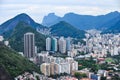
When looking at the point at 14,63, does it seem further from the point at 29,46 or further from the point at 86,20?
the point at 86,20

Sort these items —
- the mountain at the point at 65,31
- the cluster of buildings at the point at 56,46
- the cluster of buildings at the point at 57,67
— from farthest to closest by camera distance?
the mountain at the point at 65,31 → the cluster of buildings at the point at 56,46 → the cluster of buildings at the point at 57,67

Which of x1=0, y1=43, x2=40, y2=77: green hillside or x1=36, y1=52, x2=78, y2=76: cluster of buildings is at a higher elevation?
x1=0, y1=43, x2=40, y2=77: green hillside

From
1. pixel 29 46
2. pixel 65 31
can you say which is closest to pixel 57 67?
pixel 29 46

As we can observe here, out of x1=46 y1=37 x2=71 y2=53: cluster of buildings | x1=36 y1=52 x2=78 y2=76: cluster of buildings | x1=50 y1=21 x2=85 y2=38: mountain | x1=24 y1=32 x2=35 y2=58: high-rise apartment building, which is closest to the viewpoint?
x1=36 y1=52 x2=78 y2=76: cluster of buildings

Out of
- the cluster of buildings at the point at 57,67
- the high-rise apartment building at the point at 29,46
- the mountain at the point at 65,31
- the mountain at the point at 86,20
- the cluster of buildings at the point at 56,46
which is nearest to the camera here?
the cluster of buildings at the point at 57,67

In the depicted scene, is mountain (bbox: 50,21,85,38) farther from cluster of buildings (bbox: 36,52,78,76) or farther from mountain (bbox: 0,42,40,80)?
mountain (bbox: 0,42,40,80)

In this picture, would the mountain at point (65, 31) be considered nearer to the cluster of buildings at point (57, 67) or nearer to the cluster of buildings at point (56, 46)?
the cluster of buildings at point (56, 46)

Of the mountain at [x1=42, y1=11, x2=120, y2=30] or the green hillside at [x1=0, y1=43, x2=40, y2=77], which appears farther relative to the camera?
the mountain at [x1=42, y1=11, x2=120, y2=30]

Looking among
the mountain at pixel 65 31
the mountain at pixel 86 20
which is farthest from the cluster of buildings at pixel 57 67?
Result: the mountain at pixel 86 20

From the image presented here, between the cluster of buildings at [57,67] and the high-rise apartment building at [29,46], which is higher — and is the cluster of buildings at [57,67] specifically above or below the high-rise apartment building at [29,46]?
below

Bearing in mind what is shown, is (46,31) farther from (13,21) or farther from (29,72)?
(29,72)

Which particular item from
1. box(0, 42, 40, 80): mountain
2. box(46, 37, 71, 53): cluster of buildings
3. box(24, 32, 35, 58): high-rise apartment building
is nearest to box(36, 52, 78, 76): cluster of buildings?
box(0, 42, 40, 80): mountain
